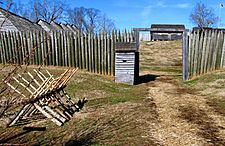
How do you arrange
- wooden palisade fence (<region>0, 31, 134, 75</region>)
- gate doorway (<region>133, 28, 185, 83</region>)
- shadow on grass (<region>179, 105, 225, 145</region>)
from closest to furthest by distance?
shadow on grass (<region>179, 105, 225, 145</region>) → wooden palisade fence (<region>0, 31, 134, 75</region>) → gate doorway (<region>133, 28, 185, 83</region>)

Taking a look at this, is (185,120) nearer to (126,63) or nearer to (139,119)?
(139,119)

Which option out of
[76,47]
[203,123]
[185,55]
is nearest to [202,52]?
[185,55]

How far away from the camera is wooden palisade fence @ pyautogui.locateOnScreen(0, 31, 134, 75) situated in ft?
44.3

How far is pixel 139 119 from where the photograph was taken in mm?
7023

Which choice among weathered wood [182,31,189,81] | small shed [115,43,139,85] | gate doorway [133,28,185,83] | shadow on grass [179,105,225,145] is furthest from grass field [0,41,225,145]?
gate doorway [133,28,185,83]

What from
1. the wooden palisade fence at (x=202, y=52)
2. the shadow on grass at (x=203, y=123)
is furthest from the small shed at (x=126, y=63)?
the shadow on grass at (x=203, y=123)

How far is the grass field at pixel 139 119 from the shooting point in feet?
18.8

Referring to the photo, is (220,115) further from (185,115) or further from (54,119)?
(54,119)

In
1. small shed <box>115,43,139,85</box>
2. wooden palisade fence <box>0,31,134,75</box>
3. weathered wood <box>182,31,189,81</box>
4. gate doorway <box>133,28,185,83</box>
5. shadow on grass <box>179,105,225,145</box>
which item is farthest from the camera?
gate doorway <box>133,28,185,83</box>

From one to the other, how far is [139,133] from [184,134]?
3.03 feet

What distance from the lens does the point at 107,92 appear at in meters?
10.5

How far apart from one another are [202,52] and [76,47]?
593cm

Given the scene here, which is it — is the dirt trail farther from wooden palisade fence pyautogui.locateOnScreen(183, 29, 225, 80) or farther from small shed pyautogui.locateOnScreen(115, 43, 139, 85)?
wooden palisade fence pyautogui.locateOnScreen(183, 29, 225, 80)

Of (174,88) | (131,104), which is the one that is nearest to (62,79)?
(131,104)
